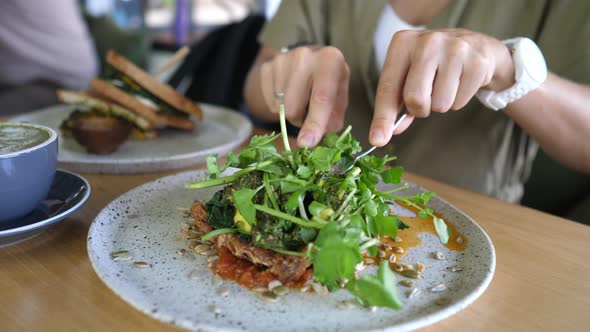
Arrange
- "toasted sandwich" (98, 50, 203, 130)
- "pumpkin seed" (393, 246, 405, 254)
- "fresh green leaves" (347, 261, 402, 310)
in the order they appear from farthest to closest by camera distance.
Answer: "toasted sandwich" (98, 50, 203, 130) < "pumpkin seed" (393, 246, 405, 254) < "fresh green leaves" (347, 261, 402, 310)

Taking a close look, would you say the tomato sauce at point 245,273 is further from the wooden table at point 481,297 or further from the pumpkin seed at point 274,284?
the wooden table at point 481,297

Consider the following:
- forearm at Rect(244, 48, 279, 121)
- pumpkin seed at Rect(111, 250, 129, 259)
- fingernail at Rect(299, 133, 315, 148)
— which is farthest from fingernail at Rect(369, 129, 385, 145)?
forearm at Rect(244, 48, 279, 121)

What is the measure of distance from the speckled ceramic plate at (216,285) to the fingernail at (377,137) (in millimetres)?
181

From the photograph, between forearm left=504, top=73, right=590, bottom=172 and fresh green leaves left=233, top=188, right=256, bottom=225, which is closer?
fresh green leaves left=233, top=188, right=256, bottom=225

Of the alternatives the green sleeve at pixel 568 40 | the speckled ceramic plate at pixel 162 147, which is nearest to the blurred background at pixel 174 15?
the speckled ceramic plate at pixel 162 147

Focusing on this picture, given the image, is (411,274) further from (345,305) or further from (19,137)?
(19,137)

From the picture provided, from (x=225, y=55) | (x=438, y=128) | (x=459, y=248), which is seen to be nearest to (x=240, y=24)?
(x=225, y=55)

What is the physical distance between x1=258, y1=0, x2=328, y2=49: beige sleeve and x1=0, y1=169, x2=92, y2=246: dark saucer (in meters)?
0.98

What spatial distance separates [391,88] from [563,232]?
1.37ft

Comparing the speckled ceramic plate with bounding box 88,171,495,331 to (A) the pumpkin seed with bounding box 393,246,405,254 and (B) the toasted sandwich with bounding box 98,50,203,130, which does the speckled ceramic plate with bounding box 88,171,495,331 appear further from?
(B) the toasted sandwich with bounding box 98,50,203,130

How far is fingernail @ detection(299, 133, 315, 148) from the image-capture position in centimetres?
88

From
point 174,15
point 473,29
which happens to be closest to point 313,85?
point 473,29

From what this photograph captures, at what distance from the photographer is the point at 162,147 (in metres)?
1.28

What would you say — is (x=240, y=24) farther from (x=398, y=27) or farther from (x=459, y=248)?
(x=459, y=248)
